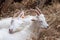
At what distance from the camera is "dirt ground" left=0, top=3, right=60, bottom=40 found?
7.15 meters

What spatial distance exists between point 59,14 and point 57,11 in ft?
0.93

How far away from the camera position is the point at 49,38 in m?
7.03

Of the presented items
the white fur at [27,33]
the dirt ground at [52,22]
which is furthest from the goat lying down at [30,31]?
the dirt ground at [52,22]

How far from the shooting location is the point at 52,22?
25.6ft

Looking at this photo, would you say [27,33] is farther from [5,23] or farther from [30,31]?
[5,23]

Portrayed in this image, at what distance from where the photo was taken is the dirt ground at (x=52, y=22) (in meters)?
7.15

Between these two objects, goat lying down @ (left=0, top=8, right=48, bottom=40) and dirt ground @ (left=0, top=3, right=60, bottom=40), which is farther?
dirt ground @ (left=0, top=3, right=60, bottom=40)

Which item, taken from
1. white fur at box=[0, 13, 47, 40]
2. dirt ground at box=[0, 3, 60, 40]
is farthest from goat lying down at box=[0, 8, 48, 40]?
dirt ground at box=[0, 3, 60, 40]

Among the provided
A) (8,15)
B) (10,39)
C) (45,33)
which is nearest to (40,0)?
(8,15)

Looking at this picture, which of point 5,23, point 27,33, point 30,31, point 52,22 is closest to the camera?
point 27,33

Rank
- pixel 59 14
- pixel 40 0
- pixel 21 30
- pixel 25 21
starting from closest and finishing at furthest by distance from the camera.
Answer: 1. pixel 21 30
2. pixel 25 21
3. pixel 59 14
4. pixel 40 0

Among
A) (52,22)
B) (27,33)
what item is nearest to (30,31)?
(27,33)

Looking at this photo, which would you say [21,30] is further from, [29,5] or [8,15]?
[29,5]

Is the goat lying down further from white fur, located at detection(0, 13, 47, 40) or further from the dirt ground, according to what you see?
the dirt ground
